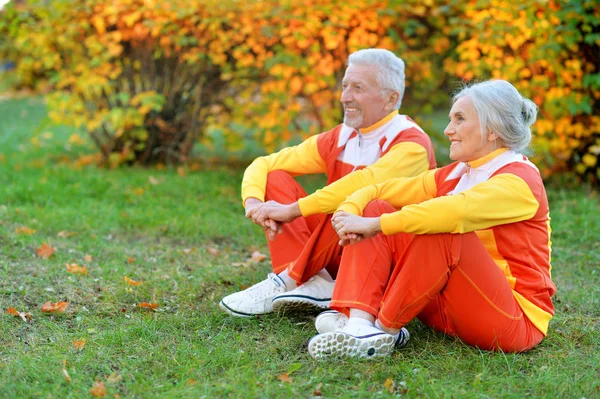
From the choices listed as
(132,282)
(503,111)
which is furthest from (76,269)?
(503,111)

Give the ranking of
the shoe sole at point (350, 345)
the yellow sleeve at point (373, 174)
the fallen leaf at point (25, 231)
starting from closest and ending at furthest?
the shoe sole at point (350, 345) → the yellow sleeve at point (373, 174) → the fallen leaf at point (25, 231)

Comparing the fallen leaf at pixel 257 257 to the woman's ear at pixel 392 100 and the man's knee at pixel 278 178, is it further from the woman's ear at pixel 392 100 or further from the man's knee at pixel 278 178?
the woman's ear at pixel 392 100

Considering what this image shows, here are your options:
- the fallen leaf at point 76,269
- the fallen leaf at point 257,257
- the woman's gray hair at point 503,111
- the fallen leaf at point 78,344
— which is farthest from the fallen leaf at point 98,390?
the fallen leaf at point 257,257

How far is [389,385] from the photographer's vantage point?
2738 mm

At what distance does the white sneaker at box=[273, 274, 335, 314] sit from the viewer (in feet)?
11.3

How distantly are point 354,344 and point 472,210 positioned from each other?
26.6 inches

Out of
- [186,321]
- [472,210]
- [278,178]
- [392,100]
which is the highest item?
[392,100]

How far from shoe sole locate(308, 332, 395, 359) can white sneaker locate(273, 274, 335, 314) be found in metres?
0.51

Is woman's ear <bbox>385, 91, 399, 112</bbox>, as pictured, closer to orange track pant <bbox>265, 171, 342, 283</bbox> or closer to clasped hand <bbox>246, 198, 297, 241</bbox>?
orange track pant <bbox>265, 171, 342, 283</bbox>

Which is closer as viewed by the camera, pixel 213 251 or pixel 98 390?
pixel 98 390

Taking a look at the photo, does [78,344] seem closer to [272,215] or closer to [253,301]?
[253,301]

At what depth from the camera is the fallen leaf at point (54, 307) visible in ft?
11.6

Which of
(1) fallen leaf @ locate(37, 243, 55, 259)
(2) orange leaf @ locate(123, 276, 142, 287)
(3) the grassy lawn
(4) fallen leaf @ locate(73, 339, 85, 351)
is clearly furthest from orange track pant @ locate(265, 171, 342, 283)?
(1) fallen leaf @ locate(37, 243, 55, 259)

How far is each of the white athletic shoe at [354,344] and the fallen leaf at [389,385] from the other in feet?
0.67
